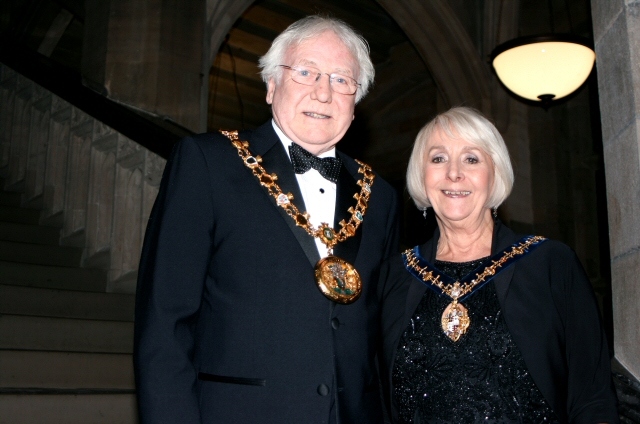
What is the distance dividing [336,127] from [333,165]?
0.13m

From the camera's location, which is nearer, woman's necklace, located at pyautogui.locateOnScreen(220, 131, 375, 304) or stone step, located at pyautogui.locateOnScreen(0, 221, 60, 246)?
woman's necklace, located at pyautogui.locateOnScreen(220, 131, 375, 304)

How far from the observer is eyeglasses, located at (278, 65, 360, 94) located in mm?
2240

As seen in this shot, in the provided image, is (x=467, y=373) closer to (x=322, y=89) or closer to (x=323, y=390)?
(x=323, y=390)

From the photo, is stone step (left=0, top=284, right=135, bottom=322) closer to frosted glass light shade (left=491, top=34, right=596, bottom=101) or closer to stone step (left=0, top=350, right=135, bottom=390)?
stone step (left=0, top=350, right=135, bottom=390)

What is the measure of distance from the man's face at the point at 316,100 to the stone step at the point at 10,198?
447 centimetres

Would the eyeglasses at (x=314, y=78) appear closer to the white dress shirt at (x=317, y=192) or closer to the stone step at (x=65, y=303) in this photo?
the white dress shirt at (x=317, y=192)

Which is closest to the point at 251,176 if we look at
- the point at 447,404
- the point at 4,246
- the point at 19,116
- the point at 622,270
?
the point at 447,404

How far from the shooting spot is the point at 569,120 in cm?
1059

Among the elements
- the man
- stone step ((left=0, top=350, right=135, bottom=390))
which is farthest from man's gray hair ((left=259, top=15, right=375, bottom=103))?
stone step ((left=0, top=350, right=135, bottom=390))

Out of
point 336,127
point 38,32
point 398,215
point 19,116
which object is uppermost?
point 38,32

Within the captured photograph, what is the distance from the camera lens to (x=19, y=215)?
579 cm

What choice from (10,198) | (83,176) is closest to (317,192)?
(83,176)

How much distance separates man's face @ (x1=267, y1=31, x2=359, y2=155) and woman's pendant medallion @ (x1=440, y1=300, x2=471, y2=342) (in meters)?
0.65

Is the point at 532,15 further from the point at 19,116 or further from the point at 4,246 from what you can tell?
the point at 4,246
